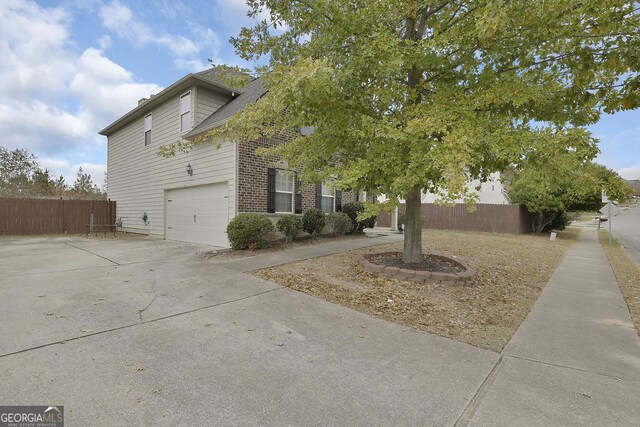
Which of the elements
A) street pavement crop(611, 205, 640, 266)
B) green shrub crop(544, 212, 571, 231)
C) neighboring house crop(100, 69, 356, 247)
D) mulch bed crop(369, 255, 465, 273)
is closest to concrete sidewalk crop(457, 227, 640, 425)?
mulch bed crop(369, 255, 465, 273)

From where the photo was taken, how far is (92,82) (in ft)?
52.3

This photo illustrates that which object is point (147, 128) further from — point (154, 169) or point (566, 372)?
point (566, 372)

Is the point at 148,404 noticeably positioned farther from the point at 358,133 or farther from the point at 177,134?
the point at 177,134

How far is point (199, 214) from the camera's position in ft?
37.1

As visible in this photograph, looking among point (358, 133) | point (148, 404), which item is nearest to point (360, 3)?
point (358, 133)

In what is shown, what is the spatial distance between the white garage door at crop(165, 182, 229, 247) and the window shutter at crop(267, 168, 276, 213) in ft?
4.20

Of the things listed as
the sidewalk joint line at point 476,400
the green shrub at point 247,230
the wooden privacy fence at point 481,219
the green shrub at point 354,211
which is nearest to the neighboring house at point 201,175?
the green shrub at point 354,211

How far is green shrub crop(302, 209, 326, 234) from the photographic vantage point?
10.5m

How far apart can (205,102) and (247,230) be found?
5.60 metres

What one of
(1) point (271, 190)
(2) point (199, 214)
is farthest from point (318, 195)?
(2) point (199, 214)

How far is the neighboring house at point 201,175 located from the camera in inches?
390

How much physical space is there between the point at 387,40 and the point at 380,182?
218 cm

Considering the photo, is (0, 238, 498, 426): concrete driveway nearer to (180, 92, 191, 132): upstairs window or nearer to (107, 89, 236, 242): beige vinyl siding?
(107, 89, 236, 242): beige vinyl siding

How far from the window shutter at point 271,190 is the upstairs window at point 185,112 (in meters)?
3.64
